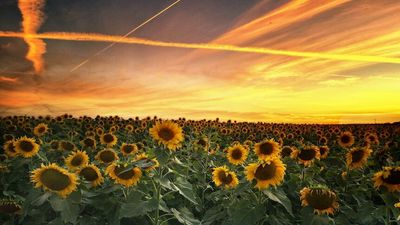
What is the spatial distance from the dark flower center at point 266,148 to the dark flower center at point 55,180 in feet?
12.4

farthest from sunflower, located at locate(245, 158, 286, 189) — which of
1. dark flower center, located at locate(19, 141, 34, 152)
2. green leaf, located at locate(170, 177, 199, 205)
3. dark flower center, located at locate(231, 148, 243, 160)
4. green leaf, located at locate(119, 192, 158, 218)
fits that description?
dark flower center, located at locate(19, 141, 34, 152)

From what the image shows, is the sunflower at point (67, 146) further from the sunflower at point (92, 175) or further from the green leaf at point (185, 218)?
the green leaf at point (185, 218)

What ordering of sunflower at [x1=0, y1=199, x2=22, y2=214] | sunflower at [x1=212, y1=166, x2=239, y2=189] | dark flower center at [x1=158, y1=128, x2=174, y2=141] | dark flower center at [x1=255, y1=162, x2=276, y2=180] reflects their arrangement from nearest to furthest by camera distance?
dark flower center at [x1=255, y1=162, x2=276, y2=180]
dark flower center at [x1=158, y1=128, x2=174, y2=141]
sunflower at [x1=0, y1=199, x2=22, y2=214]
sunflower at [x1=212, y1=166, x2=239, y2=189]

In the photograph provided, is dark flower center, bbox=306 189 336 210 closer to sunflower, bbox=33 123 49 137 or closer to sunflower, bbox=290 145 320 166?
sunflower, bbox=290 145 320 166

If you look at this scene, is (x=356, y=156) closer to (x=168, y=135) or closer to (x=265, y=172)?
(x=265, y=172)

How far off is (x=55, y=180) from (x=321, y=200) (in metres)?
2.72

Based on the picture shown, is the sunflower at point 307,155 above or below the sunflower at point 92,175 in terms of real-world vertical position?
above

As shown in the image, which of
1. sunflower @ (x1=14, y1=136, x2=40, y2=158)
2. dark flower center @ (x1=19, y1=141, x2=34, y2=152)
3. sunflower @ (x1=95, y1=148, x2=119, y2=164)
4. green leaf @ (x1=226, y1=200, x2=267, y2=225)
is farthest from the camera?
dark flower center @ (x1=19, y1=141, x2=34, y2=152)

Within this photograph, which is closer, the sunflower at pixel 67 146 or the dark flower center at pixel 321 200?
the dark flower center at pixel 321 200

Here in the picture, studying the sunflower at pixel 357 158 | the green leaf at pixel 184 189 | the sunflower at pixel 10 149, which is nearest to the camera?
the green leaf at pixel 184 189

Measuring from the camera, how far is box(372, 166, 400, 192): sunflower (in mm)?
6258

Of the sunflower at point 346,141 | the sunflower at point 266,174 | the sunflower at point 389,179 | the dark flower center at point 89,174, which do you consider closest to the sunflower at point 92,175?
the dark flower center at point 89,174

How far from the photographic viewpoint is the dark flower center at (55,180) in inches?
209

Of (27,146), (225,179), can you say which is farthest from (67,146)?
(225,179)
